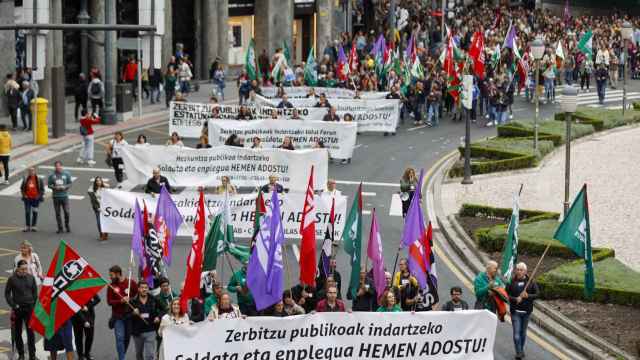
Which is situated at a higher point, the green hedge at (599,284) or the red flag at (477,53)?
the red flag at (477,53)

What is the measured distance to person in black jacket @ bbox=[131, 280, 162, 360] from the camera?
18.5 m

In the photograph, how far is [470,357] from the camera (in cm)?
1803

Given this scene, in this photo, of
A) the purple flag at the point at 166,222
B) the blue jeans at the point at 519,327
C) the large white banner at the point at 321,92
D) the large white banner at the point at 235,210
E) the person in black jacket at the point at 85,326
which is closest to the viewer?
the person in black jacket at the point at 85,326

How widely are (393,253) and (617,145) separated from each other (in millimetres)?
16194

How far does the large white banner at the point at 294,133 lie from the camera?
35.6m

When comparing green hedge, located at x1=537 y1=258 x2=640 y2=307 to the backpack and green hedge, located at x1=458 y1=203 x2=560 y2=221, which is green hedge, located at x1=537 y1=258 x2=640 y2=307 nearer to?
green hedge, located at x1=458 y1=203 x2=560 y2=221

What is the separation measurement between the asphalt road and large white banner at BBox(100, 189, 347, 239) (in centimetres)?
42

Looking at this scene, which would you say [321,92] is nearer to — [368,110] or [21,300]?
[368,110]

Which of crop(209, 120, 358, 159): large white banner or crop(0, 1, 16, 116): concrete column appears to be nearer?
crop(209, 120, 358, 159): large white banner

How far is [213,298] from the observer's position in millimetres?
19203

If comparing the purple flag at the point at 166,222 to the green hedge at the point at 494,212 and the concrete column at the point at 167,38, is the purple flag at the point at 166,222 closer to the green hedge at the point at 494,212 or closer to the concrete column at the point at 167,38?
the green hedge at the point at 494,212

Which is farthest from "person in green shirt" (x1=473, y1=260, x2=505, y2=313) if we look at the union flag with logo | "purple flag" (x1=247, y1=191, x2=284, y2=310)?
the union flag with logo

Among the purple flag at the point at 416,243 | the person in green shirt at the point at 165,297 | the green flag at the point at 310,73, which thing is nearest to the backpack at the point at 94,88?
the green flag at the point at 310,73

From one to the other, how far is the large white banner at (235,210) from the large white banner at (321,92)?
17153 mm
